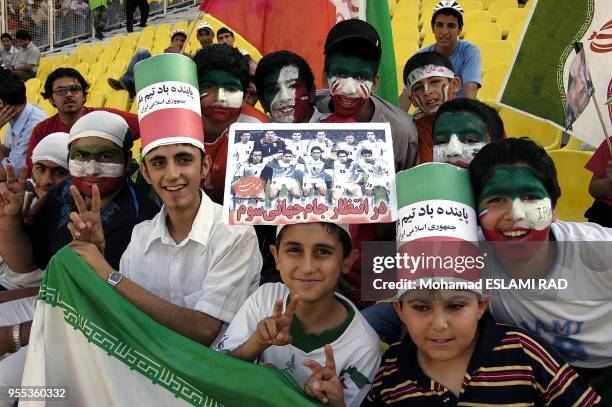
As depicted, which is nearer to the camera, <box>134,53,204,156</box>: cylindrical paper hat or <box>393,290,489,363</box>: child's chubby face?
<box>393,290,489,363</box>: child's chubby face

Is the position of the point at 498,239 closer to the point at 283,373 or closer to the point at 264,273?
the point at 283,373

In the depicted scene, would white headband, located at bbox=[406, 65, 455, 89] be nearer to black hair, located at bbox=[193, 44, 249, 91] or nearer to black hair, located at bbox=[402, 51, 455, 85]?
black hair, located at bbox=[402, 51, 455, 85]

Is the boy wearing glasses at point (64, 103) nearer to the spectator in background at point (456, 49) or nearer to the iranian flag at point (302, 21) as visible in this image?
the iranian flag at point (302, 21)

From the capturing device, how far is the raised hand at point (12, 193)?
254 cm

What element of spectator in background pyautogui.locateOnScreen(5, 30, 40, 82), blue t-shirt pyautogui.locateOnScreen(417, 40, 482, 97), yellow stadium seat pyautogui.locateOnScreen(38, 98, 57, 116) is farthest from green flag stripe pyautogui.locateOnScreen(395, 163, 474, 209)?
spectator in background pyautogui.locateOnScreen(5, 30, 40, 82)

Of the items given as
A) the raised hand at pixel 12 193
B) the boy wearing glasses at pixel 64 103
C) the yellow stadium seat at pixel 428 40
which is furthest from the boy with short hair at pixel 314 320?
the yellow stadium seat at pixel 428 40

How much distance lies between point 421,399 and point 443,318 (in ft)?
0.79

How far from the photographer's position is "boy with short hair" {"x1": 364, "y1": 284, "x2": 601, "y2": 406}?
66.6 inches

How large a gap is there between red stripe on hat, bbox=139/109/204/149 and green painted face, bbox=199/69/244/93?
69 cm

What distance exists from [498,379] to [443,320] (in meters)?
0.21

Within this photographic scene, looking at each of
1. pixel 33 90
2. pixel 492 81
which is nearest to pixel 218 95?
pixel 492 81

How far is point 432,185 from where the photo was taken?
1.85 m

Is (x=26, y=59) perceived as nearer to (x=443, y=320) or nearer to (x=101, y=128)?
(x=101, y=128)

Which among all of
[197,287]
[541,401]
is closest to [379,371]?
[541,401]
